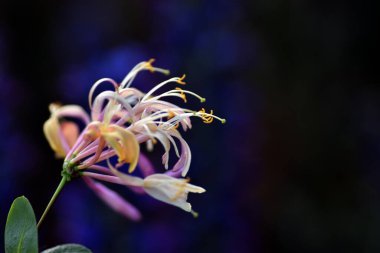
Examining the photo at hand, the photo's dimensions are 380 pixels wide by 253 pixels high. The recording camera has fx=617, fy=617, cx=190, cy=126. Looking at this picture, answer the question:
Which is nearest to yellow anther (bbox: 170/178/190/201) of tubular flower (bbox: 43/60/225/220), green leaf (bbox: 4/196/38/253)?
tubular flower (bbox: 43/60/225/220)

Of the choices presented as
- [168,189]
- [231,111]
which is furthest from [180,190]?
[231,111]

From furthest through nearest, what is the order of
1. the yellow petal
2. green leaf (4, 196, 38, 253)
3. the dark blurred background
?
the dark blurred background
the yellow petal
green leaf (4, 196, 38, 253)

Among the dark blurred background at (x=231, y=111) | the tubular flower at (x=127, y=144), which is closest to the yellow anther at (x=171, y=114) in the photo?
the tubular flower at (x=127, y=144)

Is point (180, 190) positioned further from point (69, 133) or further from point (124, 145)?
point (69, 133)

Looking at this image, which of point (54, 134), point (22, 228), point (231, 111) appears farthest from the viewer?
point (231, 111)

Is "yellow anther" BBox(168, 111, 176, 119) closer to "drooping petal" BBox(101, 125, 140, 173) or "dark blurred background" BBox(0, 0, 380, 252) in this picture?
"drooping petal" BBox(101, 125, 140, 173)

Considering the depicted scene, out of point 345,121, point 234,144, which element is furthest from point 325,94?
point 234,144
